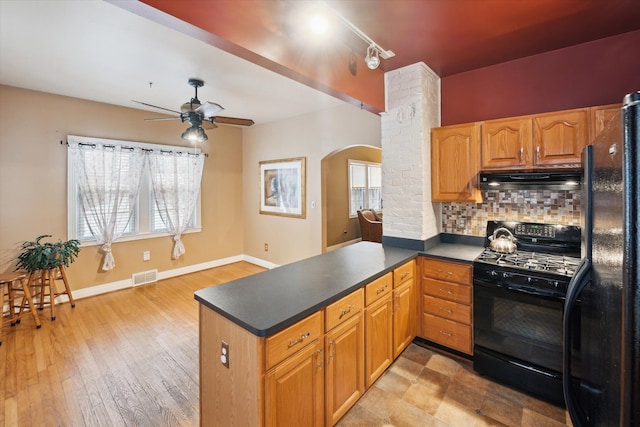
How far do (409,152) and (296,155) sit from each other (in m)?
2.47

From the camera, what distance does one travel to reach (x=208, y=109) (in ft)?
9.55

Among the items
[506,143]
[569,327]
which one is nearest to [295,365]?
[569,327]

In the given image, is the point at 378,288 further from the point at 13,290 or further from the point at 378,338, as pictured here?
the point at 13,290

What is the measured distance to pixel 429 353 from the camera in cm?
260

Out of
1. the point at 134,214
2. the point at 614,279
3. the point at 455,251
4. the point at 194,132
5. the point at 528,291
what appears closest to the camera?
the point at 614,279

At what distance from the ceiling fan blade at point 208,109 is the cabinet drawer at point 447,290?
257 cm

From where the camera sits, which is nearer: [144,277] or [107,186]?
[107,186]

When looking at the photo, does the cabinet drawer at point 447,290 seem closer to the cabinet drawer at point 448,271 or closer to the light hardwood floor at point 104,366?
the cabinet drawer at point 448,271

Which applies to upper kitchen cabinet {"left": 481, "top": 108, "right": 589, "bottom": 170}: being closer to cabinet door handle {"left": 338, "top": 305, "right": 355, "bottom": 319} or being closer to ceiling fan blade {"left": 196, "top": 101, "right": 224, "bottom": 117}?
cabinet door handle {"left": 338, "top": 305, "right": 355, "bottom": 319}

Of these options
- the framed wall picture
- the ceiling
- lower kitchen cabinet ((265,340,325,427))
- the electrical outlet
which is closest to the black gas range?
lower kitchen cabinet ((265,340,325,427))

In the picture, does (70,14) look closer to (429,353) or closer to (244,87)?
(244,87)

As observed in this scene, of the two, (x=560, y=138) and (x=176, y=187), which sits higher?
(x=560, y=138)

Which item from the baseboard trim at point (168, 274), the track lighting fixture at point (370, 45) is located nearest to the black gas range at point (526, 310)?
the track lighting fixture at point (370, 45)

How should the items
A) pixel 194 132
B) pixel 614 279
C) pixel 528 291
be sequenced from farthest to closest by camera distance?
pixel 194 132 → pixel 528 291 → pixel 614 279
